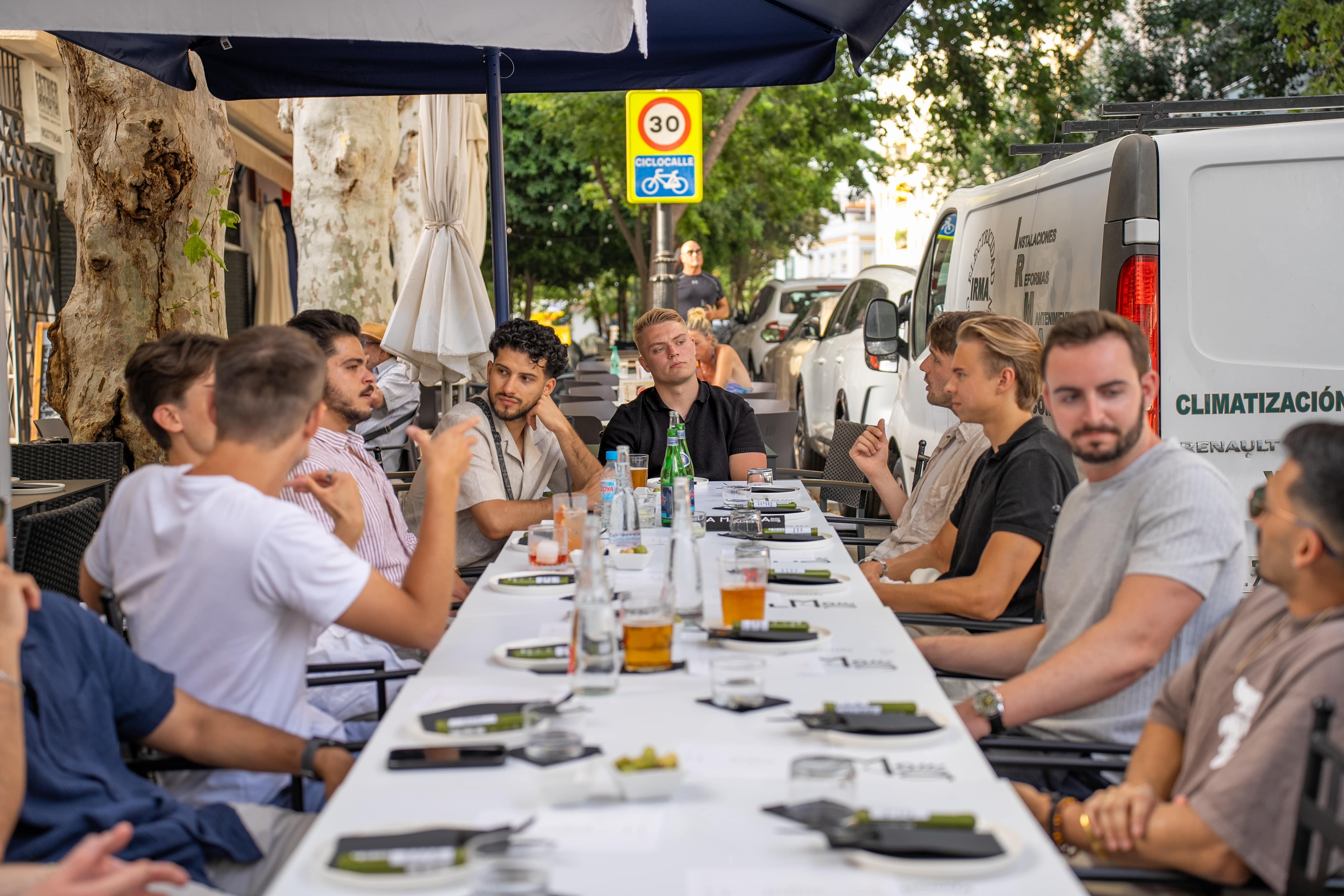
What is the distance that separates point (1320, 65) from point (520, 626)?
1248 centimetres

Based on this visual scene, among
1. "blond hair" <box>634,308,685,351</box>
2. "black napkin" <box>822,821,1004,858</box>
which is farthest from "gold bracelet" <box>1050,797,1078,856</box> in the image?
"blond hair" <box>634,308,685,351</box>

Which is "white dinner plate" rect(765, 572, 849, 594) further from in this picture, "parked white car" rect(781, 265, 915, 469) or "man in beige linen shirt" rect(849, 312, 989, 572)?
"parked white car" rect(781, 265, 915, 469)

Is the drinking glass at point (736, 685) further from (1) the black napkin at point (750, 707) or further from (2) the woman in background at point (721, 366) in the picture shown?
(2) the woman in background at point (721, 366)

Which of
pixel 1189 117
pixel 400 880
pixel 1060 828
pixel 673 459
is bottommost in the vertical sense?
pixel 1060 828

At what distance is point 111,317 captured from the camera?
20.0 ft

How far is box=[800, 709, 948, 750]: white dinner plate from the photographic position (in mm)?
2123

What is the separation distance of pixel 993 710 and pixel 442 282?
513 centimetres

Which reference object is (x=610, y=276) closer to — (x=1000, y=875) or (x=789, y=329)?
(x=789, y=329)

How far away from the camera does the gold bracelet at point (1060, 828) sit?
8.00 ft

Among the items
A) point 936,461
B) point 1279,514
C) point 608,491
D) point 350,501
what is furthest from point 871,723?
point 936,461

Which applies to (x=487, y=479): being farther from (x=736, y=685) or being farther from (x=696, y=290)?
(x=696, y=290)

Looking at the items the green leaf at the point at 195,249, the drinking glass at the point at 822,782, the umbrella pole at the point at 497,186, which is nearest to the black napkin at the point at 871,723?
the drinking glass at the point at 822,782

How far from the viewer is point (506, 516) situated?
4887mm

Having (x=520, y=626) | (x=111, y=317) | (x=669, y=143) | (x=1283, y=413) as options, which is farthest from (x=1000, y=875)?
(x=669, y=143)
